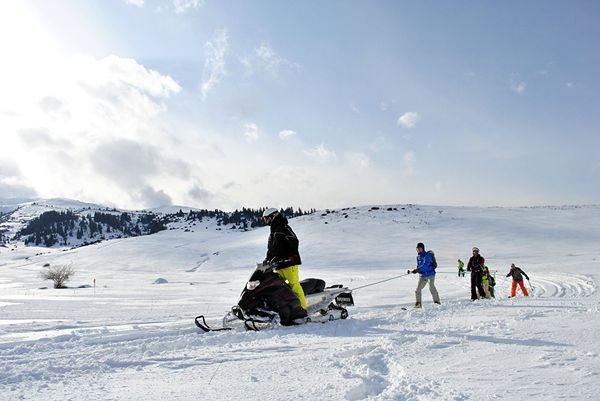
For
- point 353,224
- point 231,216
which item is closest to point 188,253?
point 353,224

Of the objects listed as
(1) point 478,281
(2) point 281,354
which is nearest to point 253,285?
(2) point 281,354

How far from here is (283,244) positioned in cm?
808

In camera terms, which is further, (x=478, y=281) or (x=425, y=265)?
(x=478, y=281)

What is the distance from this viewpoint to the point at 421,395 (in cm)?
360

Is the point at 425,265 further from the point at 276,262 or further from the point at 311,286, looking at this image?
the point at 276,262

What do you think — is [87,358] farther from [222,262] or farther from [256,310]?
[222,262]

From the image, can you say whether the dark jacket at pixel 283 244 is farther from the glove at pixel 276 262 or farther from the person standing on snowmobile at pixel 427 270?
the person standing on snowmobile at pixel 427 270

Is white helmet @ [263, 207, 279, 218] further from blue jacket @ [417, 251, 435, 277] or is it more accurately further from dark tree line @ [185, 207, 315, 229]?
dark tree line @ [185, 207, 315, 229]

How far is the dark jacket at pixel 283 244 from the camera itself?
26.4 ft

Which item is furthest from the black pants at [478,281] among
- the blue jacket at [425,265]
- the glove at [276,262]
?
the glove at [276,262]

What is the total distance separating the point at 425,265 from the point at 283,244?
238 inches

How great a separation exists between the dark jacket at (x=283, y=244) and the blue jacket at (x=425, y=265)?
18.9 feet

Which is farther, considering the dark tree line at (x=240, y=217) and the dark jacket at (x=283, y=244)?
the dark tree line at (x=240, y=217)

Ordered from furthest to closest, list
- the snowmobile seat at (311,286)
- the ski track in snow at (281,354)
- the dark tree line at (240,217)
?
1. the dark tree line at (240,217)
2. the snowmobile seat at (311,286)
3. the ski track in snow at (281,354)
